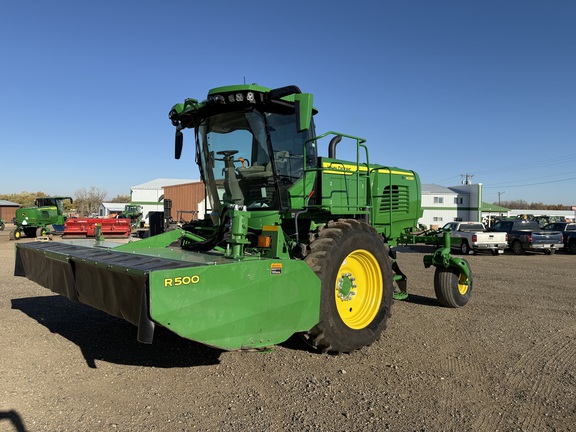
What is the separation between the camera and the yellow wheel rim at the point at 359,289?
4949mm

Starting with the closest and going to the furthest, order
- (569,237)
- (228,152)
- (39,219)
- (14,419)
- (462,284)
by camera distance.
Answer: (14,419)
(228,152)
(462,284)
(569,237)
(39,219)

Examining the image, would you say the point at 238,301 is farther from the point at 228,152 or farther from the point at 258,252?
the point at 228,152

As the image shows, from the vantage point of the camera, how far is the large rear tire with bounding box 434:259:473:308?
7.14m

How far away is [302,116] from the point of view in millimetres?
4254

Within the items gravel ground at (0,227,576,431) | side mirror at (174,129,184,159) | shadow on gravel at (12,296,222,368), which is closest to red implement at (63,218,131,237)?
shadow on gravel at (12,296,222,368)

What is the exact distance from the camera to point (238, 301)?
11.7ft

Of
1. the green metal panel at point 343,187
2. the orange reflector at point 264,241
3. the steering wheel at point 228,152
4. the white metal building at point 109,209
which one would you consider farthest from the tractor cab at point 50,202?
the white metal building at point 109,209

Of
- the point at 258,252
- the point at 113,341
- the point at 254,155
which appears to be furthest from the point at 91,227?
the point at 258,252

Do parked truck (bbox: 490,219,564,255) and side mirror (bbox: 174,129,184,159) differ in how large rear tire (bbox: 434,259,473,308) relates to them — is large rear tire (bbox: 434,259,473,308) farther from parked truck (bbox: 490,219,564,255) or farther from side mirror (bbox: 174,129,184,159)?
parked truck (bbox: 490,219,564,255)

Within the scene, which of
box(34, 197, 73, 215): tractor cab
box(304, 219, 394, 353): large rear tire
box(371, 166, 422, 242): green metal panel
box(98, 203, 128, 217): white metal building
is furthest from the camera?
box(98, 203, 128, 217): white metal building

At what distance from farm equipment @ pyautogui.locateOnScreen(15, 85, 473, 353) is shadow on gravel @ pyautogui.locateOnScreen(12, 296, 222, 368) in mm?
787

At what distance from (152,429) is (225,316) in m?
0.95

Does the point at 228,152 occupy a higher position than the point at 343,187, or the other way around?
the point at 228,152

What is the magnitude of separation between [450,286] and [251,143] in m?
4.24
